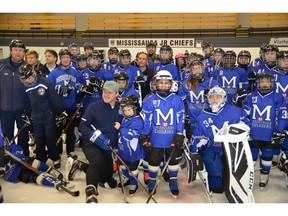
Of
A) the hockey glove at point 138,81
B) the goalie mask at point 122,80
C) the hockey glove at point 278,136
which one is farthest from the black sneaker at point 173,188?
the hockey glove at point 138,81

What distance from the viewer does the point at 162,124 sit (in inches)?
Answer: 114

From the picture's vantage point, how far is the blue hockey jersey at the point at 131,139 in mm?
2855

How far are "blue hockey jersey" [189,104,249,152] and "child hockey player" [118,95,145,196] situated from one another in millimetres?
574

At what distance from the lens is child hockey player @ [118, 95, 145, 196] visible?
9.34 feet

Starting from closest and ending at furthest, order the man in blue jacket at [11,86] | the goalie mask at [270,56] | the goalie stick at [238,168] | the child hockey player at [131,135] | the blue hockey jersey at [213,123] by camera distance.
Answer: the goalie stick at [238,168] → the child hockey player at [131,135] → the blue hockey jersey at [213,123] → the man in blue jacket at [11,86] → the goalie mask at [270,56]

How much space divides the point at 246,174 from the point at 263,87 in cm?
101

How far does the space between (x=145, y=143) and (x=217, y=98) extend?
84cm

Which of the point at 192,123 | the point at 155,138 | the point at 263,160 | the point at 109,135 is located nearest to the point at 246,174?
the point at 263,160

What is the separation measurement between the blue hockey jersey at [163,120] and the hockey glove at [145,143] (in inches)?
2.9

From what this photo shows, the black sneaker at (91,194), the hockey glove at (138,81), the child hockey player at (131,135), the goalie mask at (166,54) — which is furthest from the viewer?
the goalie mask at (166,54)

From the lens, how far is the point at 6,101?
3416 millimetres

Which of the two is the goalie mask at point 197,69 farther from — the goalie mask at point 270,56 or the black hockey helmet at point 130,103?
the goalie mask at point 270,56

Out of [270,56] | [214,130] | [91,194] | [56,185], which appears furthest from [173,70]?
[91,194]

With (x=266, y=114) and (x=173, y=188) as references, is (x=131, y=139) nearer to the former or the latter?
(x=173, y=188)
